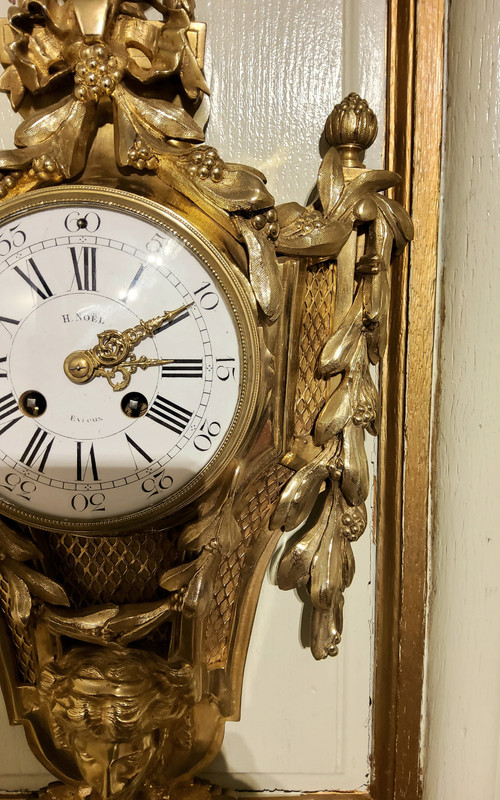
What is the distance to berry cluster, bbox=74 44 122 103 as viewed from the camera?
415 mm

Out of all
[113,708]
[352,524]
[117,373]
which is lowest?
[113,708]

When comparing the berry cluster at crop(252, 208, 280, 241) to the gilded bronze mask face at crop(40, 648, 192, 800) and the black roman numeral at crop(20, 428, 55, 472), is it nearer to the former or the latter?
the black roman numeral at crop(20, 428, 55, 472)

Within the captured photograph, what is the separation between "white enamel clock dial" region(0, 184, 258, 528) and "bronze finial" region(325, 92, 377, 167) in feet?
0.50

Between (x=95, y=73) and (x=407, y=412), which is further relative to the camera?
(x=407, y=412)

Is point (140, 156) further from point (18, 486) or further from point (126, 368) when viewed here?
point (18, 486)

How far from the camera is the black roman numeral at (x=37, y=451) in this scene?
0.42 m

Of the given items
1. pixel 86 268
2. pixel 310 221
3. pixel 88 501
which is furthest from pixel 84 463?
pixel 310 221

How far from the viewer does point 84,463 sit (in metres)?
0.42

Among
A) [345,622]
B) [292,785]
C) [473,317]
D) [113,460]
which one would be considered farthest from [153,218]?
[292,785]

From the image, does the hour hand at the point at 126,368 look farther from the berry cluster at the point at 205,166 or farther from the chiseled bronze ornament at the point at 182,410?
the berry cluster at the point at 205,166

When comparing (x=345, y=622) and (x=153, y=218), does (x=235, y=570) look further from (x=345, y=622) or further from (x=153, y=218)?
(x=153, y=218)

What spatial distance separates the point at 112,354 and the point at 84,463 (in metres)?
0.08

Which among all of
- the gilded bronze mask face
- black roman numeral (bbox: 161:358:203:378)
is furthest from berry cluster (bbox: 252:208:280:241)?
the gilded bronze mask face

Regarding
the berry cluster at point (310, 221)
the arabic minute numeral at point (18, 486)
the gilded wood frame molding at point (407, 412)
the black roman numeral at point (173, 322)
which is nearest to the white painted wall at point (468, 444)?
the gilded wood frame molding at point (407, 412)
